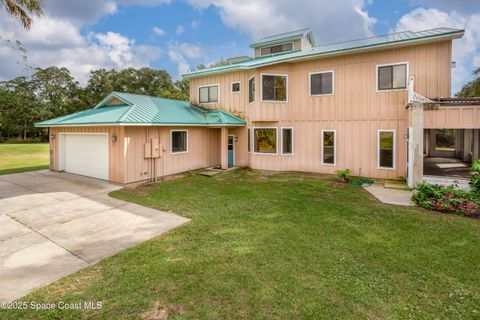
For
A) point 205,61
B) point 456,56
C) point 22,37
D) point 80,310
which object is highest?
point 205,61

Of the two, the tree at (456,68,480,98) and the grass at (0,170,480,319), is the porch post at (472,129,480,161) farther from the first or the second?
the tree at (456,68,480,98)

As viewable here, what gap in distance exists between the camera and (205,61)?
4297 cm

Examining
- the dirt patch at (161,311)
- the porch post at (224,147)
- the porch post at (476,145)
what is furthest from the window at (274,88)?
the dirt patch at (161,311)

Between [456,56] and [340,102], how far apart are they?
636 centimetres

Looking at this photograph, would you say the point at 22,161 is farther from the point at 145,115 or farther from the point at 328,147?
the point at 328,147

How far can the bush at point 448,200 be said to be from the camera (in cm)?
719

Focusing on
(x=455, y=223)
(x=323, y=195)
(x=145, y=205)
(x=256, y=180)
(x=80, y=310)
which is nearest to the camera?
(x=80, y=310)

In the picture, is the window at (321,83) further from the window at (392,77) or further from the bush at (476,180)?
the bush at (476,180)

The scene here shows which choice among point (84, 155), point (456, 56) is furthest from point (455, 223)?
point (84, 155)

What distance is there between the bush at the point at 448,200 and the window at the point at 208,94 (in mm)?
12041

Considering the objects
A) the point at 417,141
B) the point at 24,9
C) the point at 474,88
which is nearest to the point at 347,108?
the point at 417,141

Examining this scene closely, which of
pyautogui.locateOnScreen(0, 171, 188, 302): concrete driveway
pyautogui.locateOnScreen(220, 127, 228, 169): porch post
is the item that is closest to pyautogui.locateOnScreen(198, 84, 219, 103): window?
pyautogui.locateOnScreen(220, 127, 228, 169): porch post

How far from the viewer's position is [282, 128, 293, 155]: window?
45.6 ft

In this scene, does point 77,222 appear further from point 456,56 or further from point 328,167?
point 456,56
